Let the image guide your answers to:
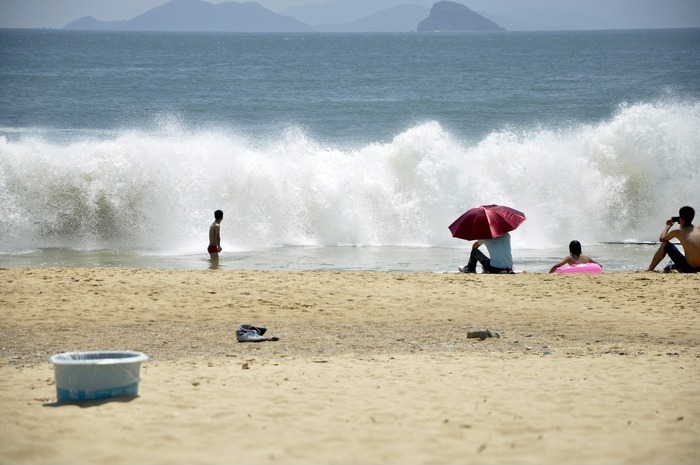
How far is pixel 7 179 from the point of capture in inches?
766

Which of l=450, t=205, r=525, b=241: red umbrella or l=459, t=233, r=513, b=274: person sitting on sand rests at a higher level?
l=450, t=205, r=525, b=241: red umbrella

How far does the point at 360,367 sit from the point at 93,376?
8.13 ft

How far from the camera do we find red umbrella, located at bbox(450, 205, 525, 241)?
13.3 meters

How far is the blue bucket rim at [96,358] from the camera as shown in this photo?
6.44 m

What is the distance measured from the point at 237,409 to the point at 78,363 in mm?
1183

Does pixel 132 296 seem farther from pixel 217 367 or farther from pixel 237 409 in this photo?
pixel 237 409

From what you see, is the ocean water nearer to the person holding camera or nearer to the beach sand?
the person holding camera

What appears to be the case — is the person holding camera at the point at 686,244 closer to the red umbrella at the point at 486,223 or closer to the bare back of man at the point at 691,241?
the bare back of man at the point at 691,241

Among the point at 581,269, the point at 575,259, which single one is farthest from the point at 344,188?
the point at 581,269

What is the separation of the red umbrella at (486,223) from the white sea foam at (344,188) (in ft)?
15.2

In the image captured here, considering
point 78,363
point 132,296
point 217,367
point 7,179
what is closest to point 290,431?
point 78,363

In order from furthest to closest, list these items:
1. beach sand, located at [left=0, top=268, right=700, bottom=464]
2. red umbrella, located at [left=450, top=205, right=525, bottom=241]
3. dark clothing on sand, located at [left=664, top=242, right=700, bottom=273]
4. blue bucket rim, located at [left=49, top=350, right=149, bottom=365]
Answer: red umbrella, located at [left=450, top=205, right=525, bottom=241]
dark clothing on sand, located at [left=664, top=242, right=700, bottom=273]
blue bucket rim, located at [left=49, top=350, right=149, bottom=365]
beach sand, located at [left=0, top=268, right=700, bottom=464]

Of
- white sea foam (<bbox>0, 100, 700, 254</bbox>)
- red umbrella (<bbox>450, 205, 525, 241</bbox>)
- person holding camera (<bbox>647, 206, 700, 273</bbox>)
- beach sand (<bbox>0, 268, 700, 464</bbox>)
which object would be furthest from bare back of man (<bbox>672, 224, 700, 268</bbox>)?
white sea foam (<bbox>0, 100, 700, 254</bbox>)

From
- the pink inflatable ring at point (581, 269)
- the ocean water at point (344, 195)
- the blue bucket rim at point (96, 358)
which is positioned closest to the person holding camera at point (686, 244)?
the pink inflatable ring at point (581, 269)
